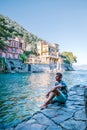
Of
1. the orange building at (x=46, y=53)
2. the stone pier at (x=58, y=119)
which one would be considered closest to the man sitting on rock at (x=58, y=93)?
the stone pier at (x=58, y=119)

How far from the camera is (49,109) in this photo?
6.88m

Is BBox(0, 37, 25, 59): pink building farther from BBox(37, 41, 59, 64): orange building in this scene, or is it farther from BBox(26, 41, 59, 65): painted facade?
BBox(37, 41, 59, 64): orange building

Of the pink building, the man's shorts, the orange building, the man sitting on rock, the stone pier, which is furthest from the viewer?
the orange building

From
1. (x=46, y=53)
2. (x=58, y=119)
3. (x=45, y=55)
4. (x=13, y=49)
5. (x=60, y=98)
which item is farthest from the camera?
(x=46, y=53)

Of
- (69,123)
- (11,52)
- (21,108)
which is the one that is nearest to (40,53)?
(11,52)

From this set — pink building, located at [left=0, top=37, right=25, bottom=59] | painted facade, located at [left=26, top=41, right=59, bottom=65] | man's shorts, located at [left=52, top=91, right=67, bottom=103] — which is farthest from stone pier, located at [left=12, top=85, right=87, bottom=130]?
painted facade, located at [left=26, top=41, right=59, bottom=65]

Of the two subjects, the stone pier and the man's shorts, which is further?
the man's shorts

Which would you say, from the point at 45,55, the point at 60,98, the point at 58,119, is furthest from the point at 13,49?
the point at 58,119

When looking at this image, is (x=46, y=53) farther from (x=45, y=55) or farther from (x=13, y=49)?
(x=13, y=49)

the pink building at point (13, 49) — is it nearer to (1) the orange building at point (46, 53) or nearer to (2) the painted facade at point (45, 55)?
(2) the painted facade at point (45, 55)

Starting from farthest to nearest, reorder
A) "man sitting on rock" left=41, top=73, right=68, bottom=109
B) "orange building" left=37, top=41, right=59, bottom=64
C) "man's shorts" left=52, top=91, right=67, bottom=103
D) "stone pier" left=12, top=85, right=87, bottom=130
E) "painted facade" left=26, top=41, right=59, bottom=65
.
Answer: "orange building" left=37, top=41, right=59, bottom=64 → "painted facade" left=26, top=41, right=59, bottom=65 → "man's shorts" left=52, top=91, right=67, bottom=103 → "man sitting on rock" left=41, top=73, right=68, bottom=109 → "stone pier" left=12, top=85, right=87, bottom=130

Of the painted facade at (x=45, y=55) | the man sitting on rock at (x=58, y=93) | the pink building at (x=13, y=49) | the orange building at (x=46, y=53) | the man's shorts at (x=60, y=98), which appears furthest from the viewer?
the orange building at (x=46, y=53)

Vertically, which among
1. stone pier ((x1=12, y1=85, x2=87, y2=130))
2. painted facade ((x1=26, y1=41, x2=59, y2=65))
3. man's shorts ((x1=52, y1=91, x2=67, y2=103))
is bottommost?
stone pier ((x1=12, y1=85, x2=87, y2=130))

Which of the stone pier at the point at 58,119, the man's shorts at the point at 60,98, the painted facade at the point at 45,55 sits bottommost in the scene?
Answer: the stone pier at the point at 58,119
